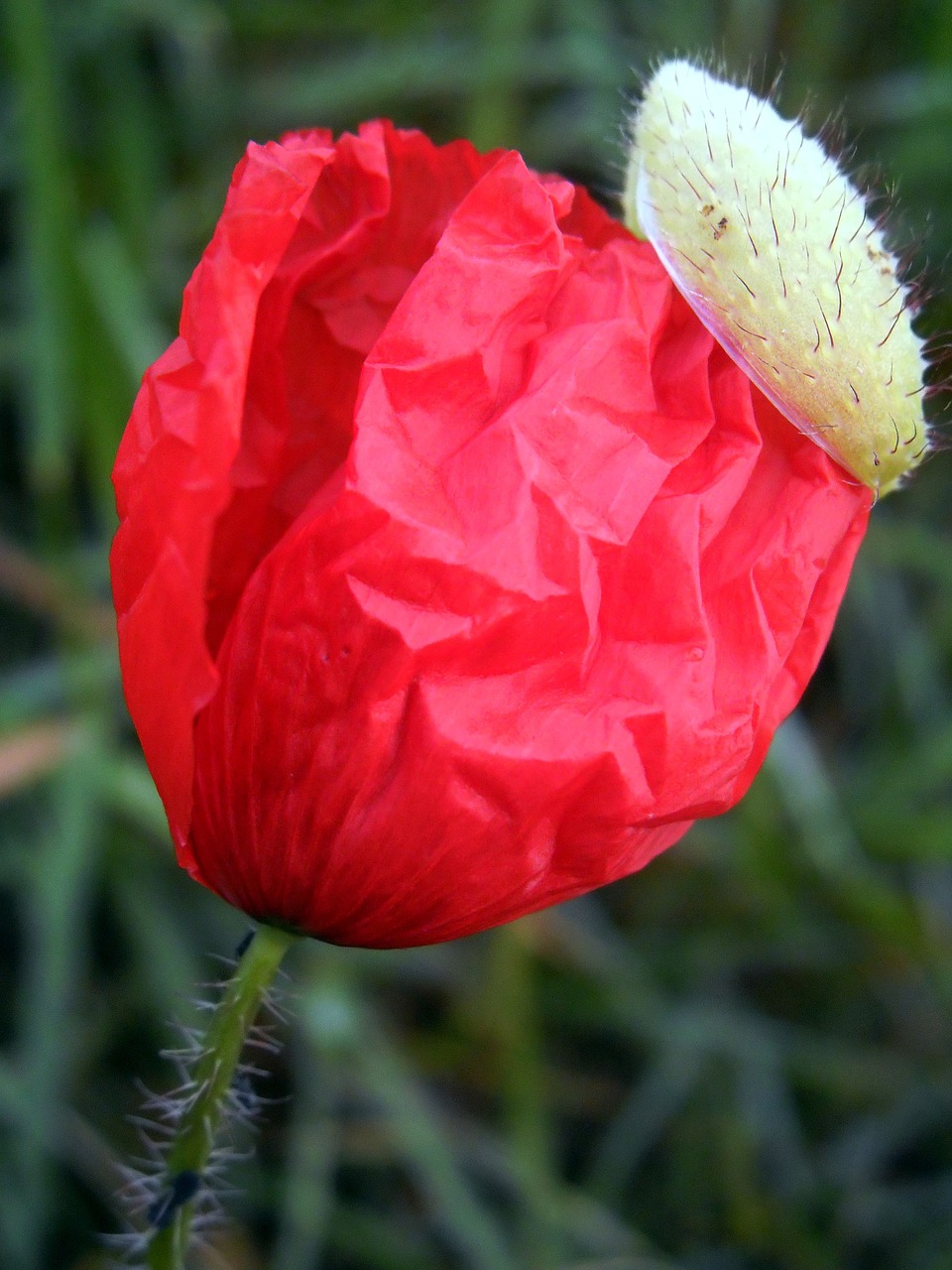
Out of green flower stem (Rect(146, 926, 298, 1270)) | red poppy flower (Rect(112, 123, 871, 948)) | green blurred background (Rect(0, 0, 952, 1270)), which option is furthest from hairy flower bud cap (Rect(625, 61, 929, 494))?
green blurred background (Rect(0, 0, 952, 1270))

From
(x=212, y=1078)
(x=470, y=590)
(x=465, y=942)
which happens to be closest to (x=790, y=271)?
(x=470, y=590)

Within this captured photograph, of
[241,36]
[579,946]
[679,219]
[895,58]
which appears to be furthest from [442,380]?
[895,58]

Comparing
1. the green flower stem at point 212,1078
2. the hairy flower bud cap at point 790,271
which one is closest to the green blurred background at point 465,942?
the green flower stem at point 212,1078

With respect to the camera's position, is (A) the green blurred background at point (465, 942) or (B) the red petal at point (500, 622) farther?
(A) the green blurred background at point (465, 942)

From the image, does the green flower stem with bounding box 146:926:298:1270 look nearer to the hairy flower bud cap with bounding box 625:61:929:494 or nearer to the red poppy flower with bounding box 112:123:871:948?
the red poppy flower with bounding box 112:123:871:948

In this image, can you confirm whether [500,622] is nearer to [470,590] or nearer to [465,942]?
[470,590]

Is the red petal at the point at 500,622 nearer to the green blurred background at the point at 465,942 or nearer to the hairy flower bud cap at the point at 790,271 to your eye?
the hairy flower bud cap at the point at 790,271

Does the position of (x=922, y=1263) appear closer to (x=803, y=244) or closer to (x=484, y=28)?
(x=803, y=244)
